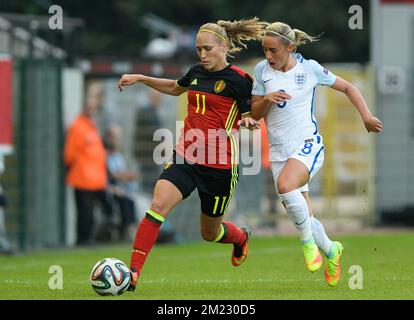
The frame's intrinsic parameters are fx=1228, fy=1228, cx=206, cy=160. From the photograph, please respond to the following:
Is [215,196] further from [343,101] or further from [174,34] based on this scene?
[174,34]

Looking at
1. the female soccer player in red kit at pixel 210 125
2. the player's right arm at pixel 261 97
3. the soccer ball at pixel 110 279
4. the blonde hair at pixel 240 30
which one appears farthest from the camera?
the blonde hair at pixel 240 30

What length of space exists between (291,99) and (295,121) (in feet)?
0.63

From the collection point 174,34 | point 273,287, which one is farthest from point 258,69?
point 174,34

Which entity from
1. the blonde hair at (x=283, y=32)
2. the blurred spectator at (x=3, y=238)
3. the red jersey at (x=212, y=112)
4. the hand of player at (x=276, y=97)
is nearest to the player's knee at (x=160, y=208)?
the red jersey at (x=212, y=112)

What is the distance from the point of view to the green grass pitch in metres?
10.0

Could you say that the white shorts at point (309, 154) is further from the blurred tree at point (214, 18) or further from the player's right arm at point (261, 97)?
the blurred tree at point (214, 18)

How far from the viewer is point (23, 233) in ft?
60.1

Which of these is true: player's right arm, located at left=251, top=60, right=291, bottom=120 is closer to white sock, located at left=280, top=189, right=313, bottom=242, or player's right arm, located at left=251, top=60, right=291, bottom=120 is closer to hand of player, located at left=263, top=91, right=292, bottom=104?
hand of player, located at left=263, top=91, right=292, bottom=104

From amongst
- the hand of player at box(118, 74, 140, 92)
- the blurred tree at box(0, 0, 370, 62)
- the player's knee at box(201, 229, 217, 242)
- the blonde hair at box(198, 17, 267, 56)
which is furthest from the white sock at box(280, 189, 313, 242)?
the blurred tree at box(0, 0, 370, 62)

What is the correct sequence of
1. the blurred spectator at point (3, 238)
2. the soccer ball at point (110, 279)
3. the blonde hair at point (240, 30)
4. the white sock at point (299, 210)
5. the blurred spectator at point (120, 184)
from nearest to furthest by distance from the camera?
the soccer ball at point (110, 279)
the white sock at point (299, 210)
the blonde hair at point (240, 30)
the blurred spectator at point (3, 238)
the blurred spectator at point (120, 184)

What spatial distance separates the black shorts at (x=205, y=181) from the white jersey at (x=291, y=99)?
48 centimetres

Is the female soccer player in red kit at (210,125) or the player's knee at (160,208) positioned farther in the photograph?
the female soccer player in red kit at (210,125)

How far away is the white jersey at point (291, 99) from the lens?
10.5 metres

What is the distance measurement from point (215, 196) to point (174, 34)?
19555mm
